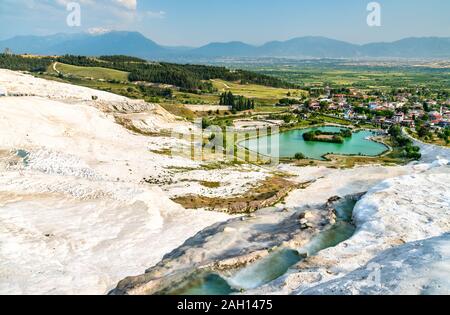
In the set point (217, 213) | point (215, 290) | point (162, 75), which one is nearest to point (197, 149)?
point (217, 213)

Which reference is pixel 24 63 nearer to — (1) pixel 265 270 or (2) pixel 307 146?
(2) pixel 307 146

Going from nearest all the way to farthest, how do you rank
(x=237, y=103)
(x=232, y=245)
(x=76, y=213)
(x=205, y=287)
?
(x=205, y=287) < (x=232, y=245) < (x=76, y=213) < (x=237, y=103)

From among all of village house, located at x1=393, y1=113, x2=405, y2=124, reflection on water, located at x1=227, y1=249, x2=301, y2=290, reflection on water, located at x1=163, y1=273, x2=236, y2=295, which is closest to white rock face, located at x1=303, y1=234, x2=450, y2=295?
reflection on water, located at x1=227, y1=249, x2=301, y2=290

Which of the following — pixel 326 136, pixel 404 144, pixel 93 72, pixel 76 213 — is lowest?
pixel 404 144

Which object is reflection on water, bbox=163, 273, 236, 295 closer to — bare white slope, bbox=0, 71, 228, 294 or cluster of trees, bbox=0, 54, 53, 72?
bare white slope, bbox=0, 71, 228, 294

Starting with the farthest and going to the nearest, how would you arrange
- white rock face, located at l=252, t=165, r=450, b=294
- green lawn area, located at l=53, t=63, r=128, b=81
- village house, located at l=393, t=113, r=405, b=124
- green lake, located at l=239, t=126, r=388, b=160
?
green lawn area, located at l=53, t=63, r=128, b=81
village house, located at l=393, t=113, r=405, b=124
green lake, located at l=239, t=126, r=388, b=160
white rock face, located at l=252, t=165, r=450, b=294

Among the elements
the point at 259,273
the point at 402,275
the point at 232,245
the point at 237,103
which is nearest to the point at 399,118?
the point at 237,103
